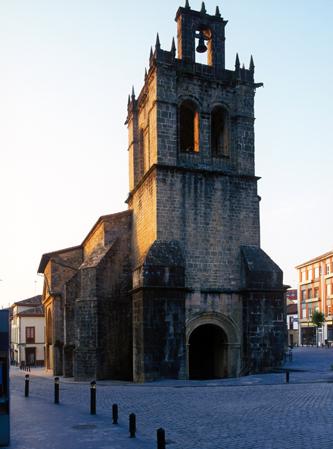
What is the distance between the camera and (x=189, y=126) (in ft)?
84.0

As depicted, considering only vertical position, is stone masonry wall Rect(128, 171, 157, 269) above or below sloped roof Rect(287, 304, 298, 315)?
above

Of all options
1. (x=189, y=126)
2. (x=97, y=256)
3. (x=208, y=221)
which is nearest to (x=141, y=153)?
(x=189, y=126)

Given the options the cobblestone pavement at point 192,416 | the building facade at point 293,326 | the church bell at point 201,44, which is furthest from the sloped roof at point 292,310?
the cobblestone pavement at point 192,416

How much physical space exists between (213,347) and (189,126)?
34.5 feet

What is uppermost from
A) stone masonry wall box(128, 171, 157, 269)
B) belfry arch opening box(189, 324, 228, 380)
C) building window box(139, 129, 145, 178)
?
building window box(139, 129, 145, 178)

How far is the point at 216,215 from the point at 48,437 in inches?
552

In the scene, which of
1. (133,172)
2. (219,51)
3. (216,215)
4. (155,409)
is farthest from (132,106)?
(155,409)

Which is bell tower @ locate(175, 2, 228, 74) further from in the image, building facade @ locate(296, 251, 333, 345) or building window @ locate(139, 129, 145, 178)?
building facade @ locate(296, 251, 333, 345)

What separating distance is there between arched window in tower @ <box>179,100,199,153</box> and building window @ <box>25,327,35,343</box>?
35.7 metres

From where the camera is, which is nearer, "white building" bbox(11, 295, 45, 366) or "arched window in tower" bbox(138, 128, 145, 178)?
"arched window in tower" bbox(138, 128, 145, 178)

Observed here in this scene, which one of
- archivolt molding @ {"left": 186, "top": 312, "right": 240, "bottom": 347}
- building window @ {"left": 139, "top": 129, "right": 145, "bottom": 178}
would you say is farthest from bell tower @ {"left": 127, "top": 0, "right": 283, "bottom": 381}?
building window @ {"left": 139, "top": 129, "right": 145, "bottom": 178}

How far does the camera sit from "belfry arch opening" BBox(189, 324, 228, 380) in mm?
22250

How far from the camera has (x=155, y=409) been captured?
13.4 meters

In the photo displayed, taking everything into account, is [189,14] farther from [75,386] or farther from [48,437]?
[48,437]
